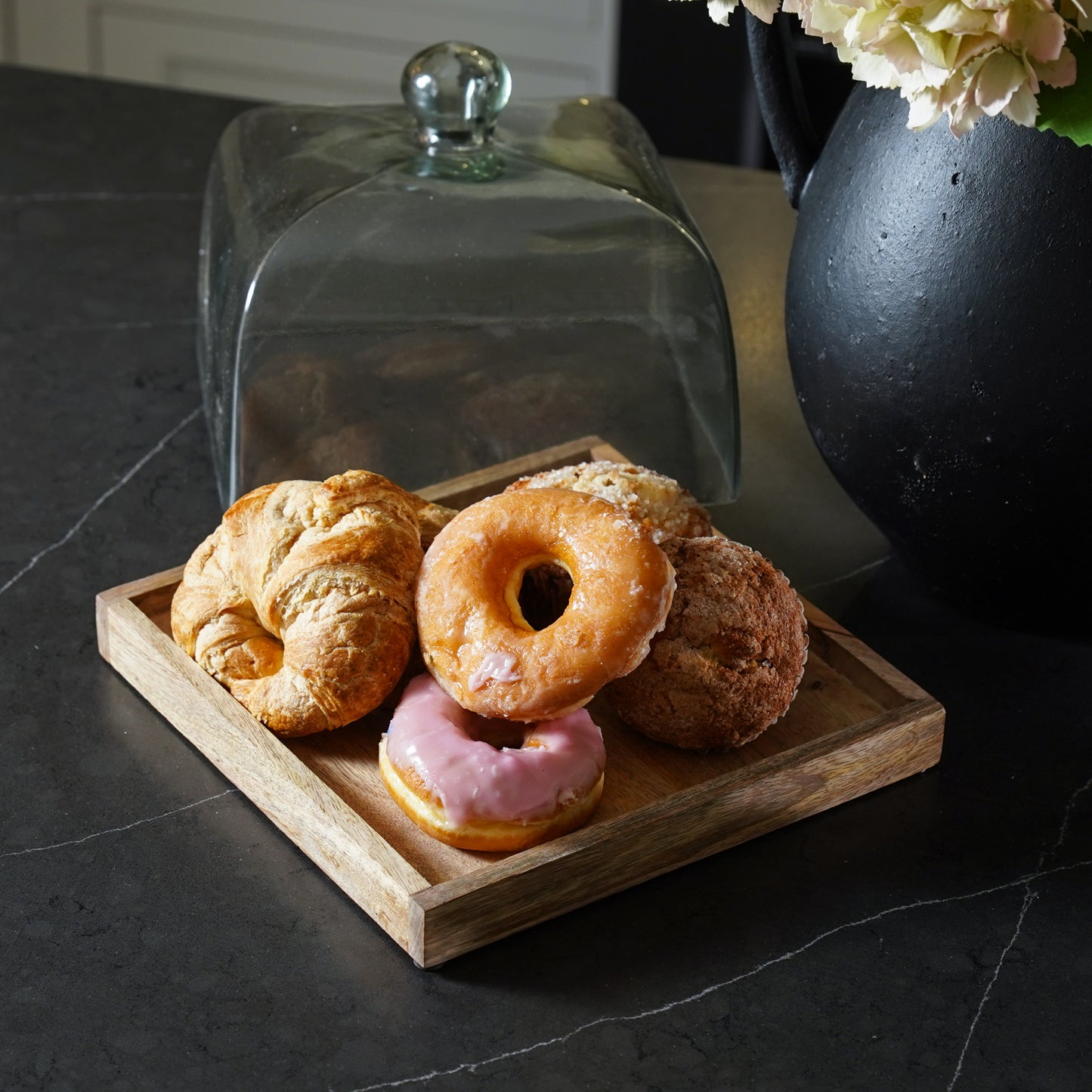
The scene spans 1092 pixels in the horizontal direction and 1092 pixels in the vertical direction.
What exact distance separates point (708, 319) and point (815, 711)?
32 cm

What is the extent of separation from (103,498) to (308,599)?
0.34m

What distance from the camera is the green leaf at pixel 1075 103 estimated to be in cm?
63

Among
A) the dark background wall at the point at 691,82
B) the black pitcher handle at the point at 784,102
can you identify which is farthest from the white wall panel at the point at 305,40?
the black pitcher handle at the point at 784,102

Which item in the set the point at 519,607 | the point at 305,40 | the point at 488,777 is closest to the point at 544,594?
the point at 519,607

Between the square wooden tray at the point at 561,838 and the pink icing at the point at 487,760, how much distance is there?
0.08ft

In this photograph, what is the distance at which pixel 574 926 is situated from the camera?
2.22 feet

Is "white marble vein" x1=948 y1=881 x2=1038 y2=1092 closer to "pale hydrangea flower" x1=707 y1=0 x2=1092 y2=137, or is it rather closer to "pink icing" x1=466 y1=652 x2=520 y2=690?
"pink icing" x1=466 y1=652 x2=520 y2=690

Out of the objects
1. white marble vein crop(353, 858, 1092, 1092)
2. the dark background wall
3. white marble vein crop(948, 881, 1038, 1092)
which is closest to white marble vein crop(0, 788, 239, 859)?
white marble vein crop(353, 858, 1092, 1092)

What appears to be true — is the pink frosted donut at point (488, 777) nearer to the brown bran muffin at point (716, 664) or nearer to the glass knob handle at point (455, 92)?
the brown bran muffin at point (716, 664)

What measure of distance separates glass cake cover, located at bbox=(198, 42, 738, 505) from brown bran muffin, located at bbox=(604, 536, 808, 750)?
0.89 ft

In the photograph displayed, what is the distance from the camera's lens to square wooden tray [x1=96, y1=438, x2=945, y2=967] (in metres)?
0.65

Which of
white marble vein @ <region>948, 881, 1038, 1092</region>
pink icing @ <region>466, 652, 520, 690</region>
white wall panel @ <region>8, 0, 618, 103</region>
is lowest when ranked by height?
white wall panel @ <region>8, 0, 618, 103</region>

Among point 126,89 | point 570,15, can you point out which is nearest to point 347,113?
point 126,89

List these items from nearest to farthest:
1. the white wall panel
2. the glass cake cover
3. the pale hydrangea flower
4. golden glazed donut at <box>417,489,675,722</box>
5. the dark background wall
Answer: the pale hydrangea flower → golden glazed donut at <box>417,489,675,722</box> → the glass cake cover → the dark background wall → the white wall panel
